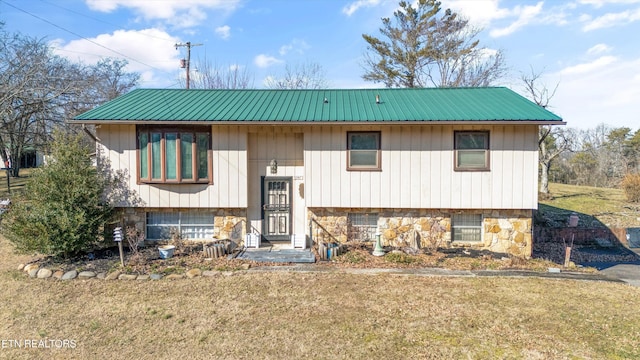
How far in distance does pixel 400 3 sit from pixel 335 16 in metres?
7.45

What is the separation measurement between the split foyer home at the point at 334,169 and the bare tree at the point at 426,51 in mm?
13428

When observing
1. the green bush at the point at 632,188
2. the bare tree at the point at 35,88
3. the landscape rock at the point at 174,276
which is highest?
the bare tree at the point at 35,88

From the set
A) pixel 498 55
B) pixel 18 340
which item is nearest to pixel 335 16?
pixel 498 55

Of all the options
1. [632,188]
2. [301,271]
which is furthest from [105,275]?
[632,188]

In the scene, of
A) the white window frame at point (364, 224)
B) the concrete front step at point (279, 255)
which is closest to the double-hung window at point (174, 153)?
the concrete front step at point (279, 255)

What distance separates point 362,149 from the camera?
344 inches

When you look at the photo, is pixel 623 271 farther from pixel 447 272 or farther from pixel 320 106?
pixel 320 106

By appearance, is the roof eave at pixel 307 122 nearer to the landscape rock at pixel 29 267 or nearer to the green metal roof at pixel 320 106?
the green metal roof at pixel 320 106

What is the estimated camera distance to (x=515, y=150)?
8438mm

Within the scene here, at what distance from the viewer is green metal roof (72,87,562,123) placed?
329 inches

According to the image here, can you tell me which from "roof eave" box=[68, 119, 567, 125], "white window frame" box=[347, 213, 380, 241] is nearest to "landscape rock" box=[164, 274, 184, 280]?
"roof eave" box=[68, 119, 567, 125]

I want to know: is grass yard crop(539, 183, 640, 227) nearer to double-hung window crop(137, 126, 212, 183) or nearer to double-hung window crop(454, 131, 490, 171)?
double-hung window crop(454, 131, 490, 171)

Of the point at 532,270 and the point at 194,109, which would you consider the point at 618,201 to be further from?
the point at 194,109

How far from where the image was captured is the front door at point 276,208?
9.30 meters
